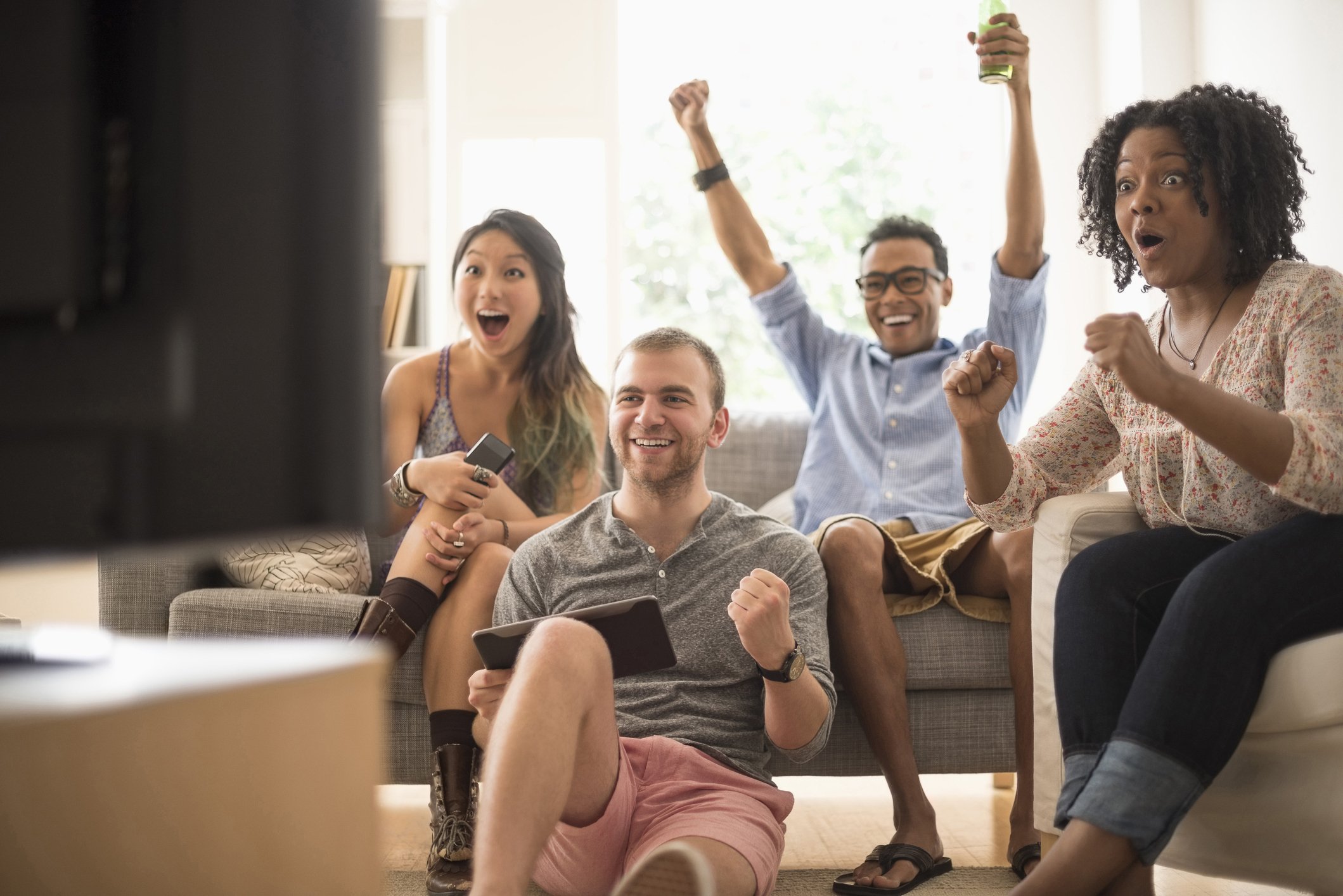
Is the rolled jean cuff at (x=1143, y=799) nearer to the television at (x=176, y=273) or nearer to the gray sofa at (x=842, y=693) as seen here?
the gray sofa at (x=842, y=693)

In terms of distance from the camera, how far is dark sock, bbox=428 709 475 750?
5.83 feet

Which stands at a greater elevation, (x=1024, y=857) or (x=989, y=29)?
(x=989, y=29)

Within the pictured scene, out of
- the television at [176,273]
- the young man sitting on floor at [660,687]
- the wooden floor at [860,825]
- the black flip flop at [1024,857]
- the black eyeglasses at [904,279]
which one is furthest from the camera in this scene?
the black eyeglasses at [904,279]

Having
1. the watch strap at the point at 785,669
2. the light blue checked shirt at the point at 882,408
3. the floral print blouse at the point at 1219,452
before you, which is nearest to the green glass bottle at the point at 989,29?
the light blue checked shirt at the point at 882,408

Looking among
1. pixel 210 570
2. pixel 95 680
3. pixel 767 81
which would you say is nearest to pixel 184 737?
pixel 95 680

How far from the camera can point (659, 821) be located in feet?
4.67

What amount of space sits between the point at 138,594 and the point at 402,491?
541 mm

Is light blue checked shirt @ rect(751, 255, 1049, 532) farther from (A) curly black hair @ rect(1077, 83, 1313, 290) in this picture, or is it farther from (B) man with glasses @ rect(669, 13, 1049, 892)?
(A) curly black hair @ rect(1077, 83, 1313, 290)

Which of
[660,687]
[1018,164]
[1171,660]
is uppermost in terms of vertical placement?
[1018,164]

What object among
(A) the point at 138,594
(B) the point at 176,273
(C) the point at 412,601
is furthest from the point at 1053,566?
(A) the point at 138,594

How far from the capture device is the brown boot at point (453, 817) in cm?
170

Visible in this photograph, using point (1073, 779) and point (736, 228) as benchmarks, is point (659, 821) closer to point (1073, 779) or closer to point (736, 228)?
point (1073, 779)

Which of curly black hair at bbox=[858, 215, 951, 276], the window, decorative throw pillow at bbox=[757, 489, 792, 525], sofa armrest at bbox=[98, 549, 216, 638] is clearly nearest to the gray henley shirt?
decorative throw pillow at bbox=[757, 489, 792, 525]

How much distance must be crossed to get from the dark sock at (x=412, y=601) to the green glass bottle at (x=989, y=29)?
1.43 metres
